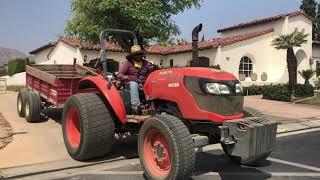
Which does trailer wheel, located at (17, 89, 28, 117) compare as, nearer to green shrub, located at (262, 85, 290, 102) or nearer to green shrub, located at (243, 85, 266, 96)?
green shrub, located at (262, 85, 290, 102)

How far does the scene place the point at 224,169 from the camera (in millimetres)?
8031

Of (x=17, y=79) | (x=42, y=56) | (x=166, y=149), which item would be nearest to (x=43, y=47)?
(x=42, y=56)

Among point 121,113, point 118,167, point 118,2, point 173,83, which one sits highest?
point 118,2

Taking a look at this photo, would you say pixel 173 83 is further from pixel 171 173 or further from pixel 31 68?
pixel 31 68

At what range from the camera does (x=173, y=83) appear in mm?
7340

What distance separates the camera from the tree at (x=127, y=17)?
55.1 ft

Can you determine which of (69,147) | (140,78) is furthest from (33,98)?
(140,78)

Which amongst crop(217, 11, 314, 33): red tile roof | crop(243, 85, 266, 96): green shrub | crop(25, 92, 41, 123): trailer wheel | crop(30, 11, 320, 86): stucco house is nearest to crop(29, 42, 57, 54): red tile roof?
crop(30, 11, 320, 86): stucco house

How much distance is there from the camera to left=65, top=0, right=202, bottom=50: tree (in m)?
16.8

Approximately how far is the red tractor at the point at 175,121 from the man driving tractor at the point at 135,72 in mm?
150

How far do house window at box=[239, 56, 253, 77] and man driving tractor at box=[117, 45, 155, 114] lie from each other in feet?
69.4

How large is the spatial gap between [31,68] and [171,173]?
8.44 m

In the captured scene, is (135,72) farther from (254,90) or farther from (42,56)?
(42,56)

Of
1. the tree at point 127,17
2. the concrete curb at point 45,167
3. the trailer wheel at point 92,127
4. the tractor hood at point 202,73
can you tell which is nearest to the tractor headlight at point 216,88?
the tractor hood at point 202,73
